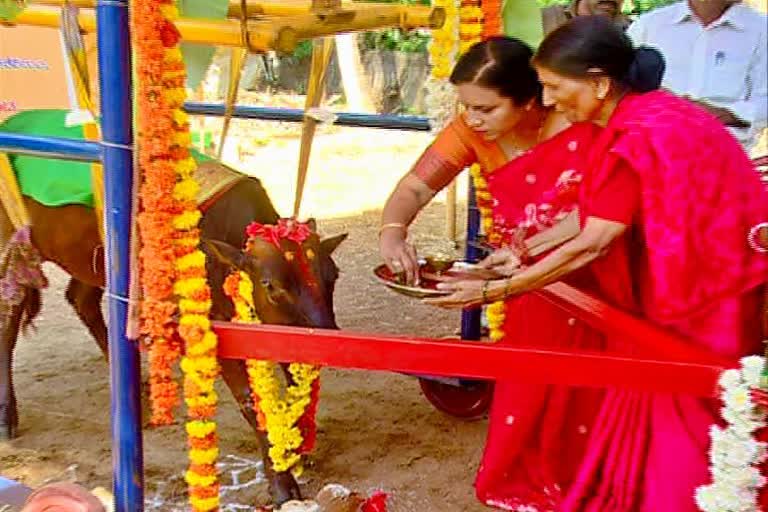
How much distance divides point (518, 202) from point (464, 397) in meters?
1.36

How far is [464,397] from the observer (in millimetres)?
4133

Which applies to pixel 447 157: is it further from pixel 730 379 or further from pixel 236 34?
pixel 730 379

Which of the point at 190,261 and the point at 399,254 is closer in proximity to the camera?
the point at 190,261

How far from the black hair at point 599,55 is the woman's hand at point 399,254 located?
71 centimetres

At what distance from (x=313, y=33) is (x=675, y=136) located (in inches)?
41.6

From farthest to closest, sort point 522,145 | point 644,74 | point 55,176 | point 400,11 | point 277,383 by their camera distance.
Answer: point 55,176, point 400,11, point 277,383, point 522,145, point 644,74

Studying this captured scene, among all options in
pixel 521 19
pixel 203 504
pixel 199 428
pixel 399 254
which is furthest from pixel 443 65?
pixel 203 504

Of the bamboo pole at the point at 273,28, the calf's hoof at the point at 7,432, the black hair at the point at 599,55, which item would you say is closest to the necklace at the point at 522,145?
the black hair at the point at 599,55

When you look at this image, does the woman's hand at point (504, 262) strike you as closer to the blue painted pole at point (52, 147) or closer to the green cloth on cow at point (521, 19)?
the blue painted pole at point (52, 147)

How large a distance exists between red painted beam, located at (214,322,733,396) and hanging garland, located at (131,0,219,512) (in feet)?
0.44

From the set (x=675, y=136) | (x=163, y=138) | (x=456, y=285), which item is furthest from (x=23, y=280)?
(x=675, y=136)

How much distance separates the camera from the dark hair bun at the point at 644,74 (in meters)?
2.48

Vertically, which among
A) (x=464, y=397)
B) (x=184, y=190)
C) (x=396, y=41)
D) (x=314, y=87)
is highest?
(x=396, y=41)

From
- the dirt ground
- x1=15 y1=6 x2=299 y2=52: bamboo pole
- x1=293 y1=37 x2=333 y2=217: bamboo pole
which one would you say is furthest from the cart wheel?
x1=15 y1=6 x2=299 y2=52: bamboo pole
